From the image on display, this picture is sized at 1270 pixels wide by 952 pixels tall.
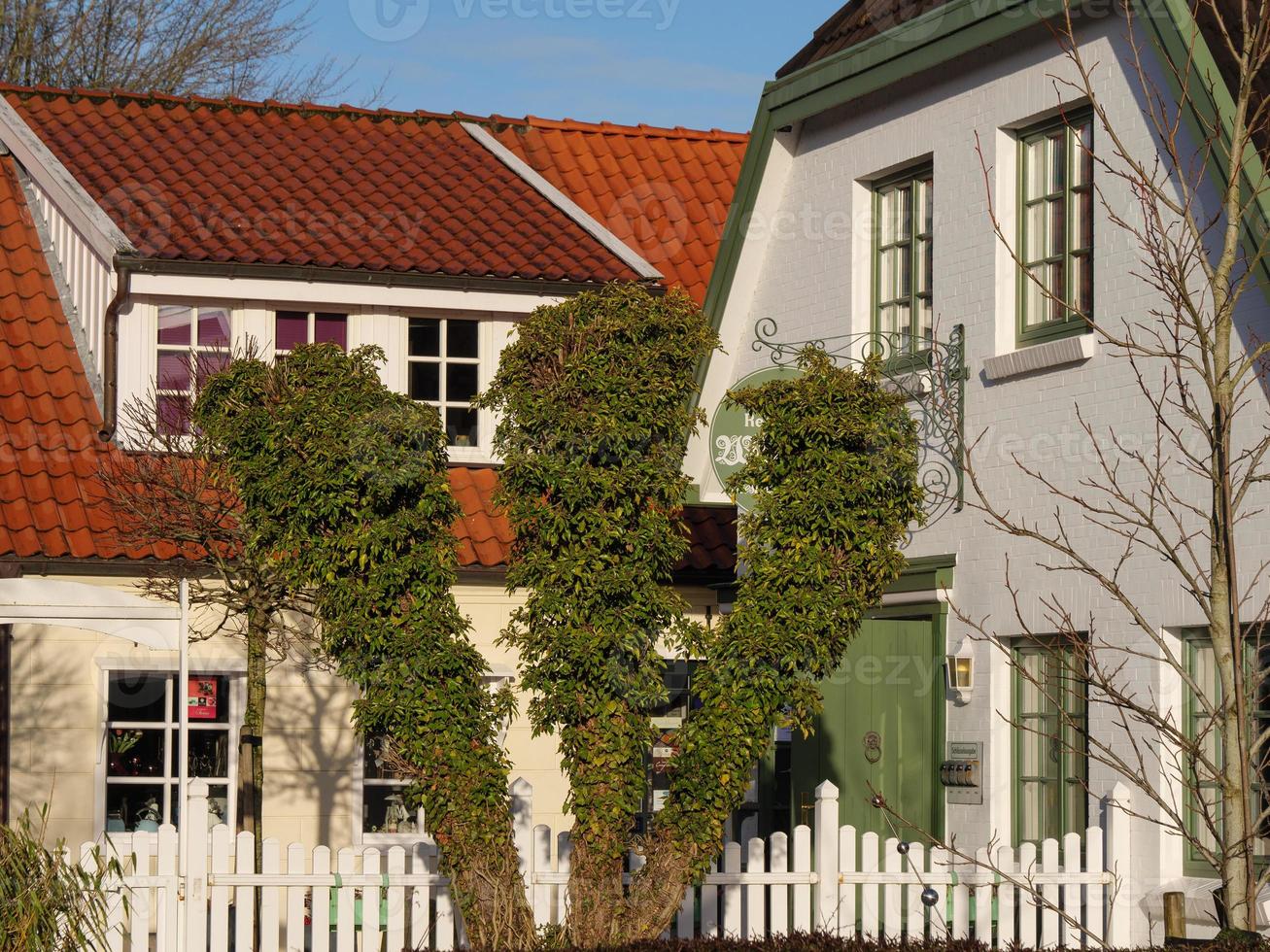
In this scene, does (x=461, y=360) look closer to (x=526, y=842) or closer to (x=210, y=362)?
(x=210, y=362)

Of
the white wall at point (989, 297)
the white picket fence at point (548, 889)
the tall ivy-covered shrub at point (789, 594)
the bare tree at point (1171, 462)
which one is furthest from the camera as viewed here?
the white wall at point (989, 297)

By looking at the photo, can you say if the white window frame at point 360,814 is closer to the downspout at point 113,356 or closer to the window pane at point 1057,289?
the downspout at point 113,356

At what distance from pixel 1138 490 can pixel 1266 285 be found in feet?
5.13


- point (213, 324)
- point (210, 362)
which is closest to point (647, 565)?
point (210, 362)

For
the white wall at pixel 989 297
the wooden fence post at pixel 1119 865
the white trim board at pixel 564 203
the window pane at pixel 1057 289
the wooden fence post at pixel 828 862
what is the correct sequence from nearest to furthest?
the wooden fence post at pixel 828 862 < the wooden fence post at pixel 1119 865 < the white wall at pixel 989 297 < the window pane at pixel 1057 289 < the white trim board at pixel 564 203

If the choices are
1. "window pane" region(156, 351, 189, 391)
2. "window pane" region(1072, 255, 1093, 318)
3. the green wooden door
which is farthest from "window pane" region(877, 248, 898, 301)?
"window pane" region(156, 351, 189, 391)

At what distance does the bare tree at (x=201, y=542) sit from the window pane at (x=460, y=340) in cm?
281

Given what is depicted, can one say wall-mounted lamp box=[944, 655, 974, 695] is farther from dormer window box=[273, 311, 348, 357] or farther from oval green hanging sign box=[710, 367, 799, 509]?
dormer window box=[273, 311, 348, 357]

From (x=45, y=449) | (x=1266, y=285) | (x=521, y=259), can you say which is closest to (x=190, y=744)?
(x=45, y=449)

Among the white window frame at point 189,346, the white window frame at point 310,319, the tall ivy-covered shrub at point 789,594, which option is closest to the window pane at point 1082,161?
the tall ivy-covered shrub at point 789,594

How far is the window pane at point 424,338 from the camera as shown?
16.9 metres

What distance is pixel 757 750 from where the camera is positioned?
8812mm

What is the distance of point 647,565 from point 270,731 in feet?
25.1

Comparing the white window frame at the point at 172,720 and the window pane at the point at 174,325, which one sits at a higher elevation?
the window pane at the point at 174,325
